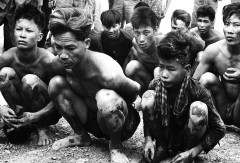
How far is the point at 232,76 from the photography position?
184 inches

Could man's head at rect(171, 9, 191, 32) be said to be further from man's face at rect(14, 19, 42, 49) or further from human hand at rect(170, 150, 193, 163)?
human hand at rect(170, 150, 193, 163)

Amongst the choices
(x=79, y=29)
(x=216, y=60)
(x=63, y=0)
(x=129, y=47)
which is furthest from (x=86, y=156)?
(x=63, y=0)

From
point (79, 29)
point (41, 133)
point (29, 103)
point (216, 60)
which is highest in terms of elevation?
point (79, 29)

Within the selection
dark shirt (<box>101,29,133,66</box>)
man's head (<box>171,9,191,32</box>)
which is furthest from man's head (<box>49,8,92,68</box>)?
man's head (<box>171,9,191,32</box>)

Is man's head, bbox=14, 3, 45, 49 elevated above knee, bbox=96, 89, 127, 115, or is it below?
above

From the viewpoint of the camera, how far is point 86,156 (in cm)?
410

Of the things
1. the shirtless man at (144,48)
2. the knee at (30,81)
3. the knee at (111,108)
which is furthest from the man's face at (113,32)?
the knee at (111,108)

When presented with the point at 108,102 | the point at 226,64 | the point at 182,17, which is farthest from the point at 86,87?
the point at 182,17

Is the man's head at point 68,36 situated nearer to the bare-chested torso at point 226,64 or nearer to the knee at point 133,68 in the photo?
the bare-chested torso at point 226,64

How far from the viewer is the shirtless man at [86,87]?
3918 mm

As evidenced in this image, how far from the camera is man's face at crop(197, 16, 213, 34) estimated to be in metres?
7.18

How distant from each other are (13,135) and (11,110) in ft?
0.87

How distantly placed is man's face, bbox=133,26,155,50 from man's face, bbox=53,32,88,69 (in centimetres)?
197

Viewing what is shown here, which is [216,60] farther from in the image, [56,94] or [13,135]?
[13,135]
